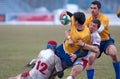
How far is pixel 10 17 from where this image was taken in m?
41.4

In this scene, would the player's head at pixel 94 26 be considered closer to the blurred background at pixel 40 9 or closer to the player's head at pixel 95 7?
the player's head at pixel 95 7

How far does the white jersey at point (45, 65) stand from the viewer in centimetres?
810

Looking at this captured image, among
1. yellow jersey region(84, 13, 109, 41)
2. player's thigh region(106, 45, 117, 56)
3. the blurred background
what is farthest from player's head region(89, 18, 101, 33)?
the blurred background

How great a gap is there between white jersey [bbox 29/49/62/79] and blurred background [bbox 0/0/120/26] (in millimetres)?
32680

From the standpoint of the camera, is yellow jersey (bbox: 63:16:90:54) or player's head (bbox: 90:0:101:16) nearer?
yellow jersey (bbox: 63:16:90:54)

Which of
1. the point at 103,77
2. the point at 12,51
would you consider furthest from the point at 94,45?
the point at 12,51

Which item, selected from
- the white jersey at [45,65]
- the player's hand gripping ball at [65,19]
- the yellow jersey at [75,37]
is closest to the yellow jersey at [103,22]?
the player's hand gripping ball at [65,19]

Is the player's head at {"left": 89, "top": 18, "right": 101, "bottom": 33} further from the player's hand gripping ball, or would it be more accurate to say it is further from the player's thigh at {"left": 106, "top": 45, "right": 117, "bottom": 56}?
the player's thigh at {"left": 106, "top": 45, "right": 117, "bottom": 56}

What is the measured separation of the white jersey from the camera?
8.10 meters

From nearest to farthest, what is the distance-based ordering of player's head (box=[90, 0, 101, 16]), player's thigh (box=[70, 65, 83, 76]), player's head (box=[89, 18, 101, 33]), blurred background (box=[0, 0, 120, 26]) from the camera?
1. player's thigh (box=[70, 65, 83, 76])
2. player's head (box=[89, 18, 101, 33])
3. player's head (box=[90, 0, 101, 16])
4. blurred background (box=[0, 0, 120, 26])

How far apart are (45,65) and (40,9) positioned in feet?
135

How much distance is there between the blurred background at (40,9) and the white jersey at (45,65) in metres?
32.7

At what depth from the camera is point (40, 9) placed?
48906 mm

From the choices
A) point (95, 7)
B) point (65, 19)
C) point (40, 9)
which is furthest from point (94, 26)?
point (40, 9)
